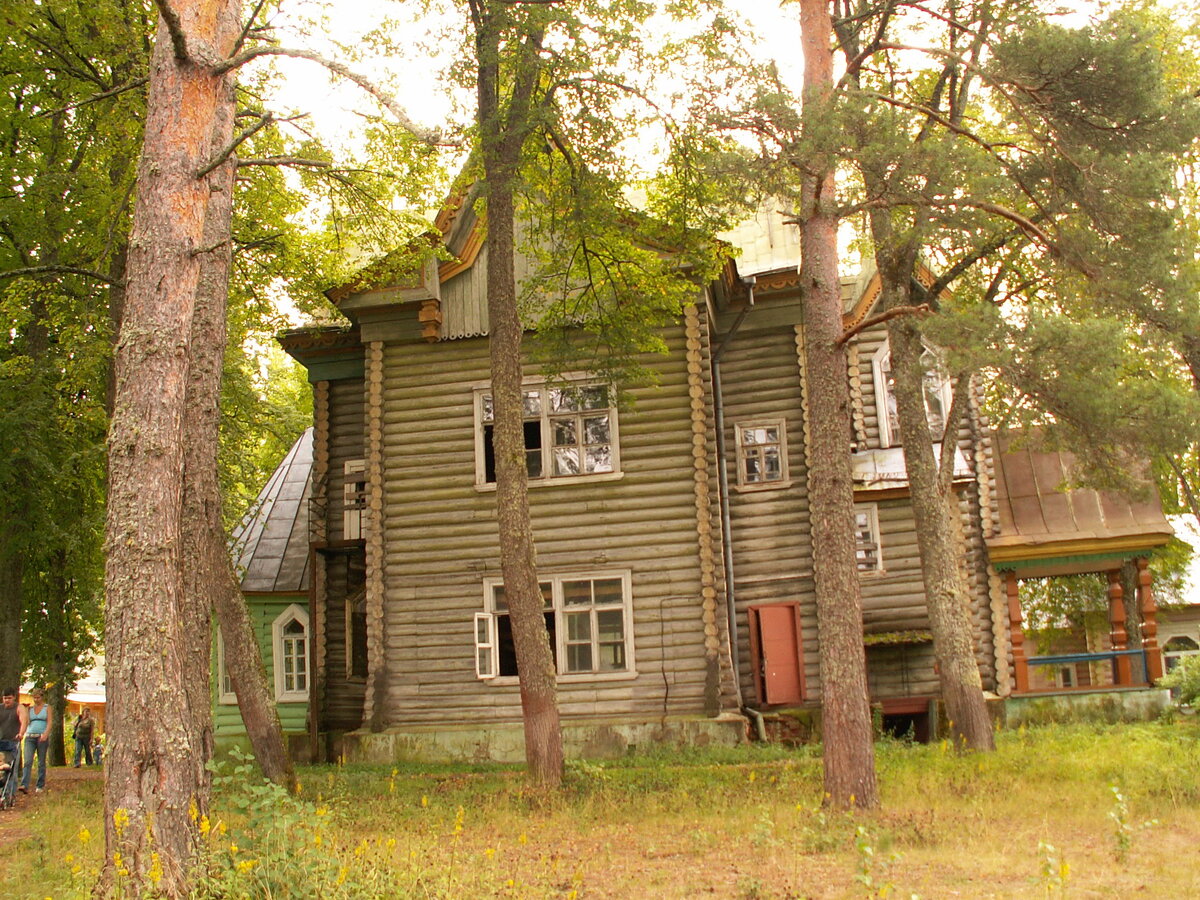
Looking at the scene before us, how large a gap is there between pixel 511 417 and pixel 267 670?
34.1ft

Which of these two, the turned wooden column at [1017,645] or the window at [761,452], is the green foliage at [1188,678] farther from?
the window at [761,452]

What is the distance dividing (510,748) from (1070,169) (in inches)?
435

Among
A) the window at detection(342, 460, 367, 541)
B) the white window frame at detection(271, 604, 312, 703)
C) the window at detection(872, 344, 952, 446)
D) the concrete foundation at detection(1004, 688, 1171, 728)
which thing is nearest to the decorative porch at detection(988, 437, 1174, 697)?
the concrete foundation at detection(1004, 688, 1171, 728)

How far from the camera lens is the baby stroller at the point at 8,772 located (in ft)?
43.7

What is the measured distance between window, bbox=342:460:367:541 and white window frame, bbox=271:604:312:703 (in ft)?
7.08

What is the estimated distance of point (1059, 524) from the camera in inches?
781

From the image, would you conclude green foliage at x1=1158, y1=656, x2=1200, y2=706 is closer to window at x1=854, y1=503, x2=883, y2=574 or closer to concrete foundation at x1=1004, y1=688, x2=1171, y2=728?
→ concrete foundation at x1=1004, y1=688, x2=1171, y2=728

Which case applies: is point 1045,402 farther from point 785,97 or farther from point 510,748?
point 510,748

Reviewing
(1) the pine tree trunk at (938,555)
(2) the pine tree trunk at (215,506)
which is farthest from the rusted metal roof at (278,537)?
(1) the pine tree trunk at (938,555)

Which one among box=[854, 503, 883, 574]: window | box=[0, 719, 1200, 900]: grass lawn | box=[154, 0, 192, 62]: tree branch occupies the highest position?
box=[154, 0, 192, 62]: tree branch

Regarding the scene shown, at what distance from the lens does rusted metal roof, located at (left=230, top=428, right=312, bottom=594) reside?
21.5 m

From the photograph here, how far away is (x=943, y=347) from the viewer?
11469mm

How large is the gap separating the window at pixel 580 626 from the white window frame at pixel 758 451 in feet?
10.6

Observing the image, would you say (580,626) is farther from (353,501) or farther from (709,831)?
(709,831)
